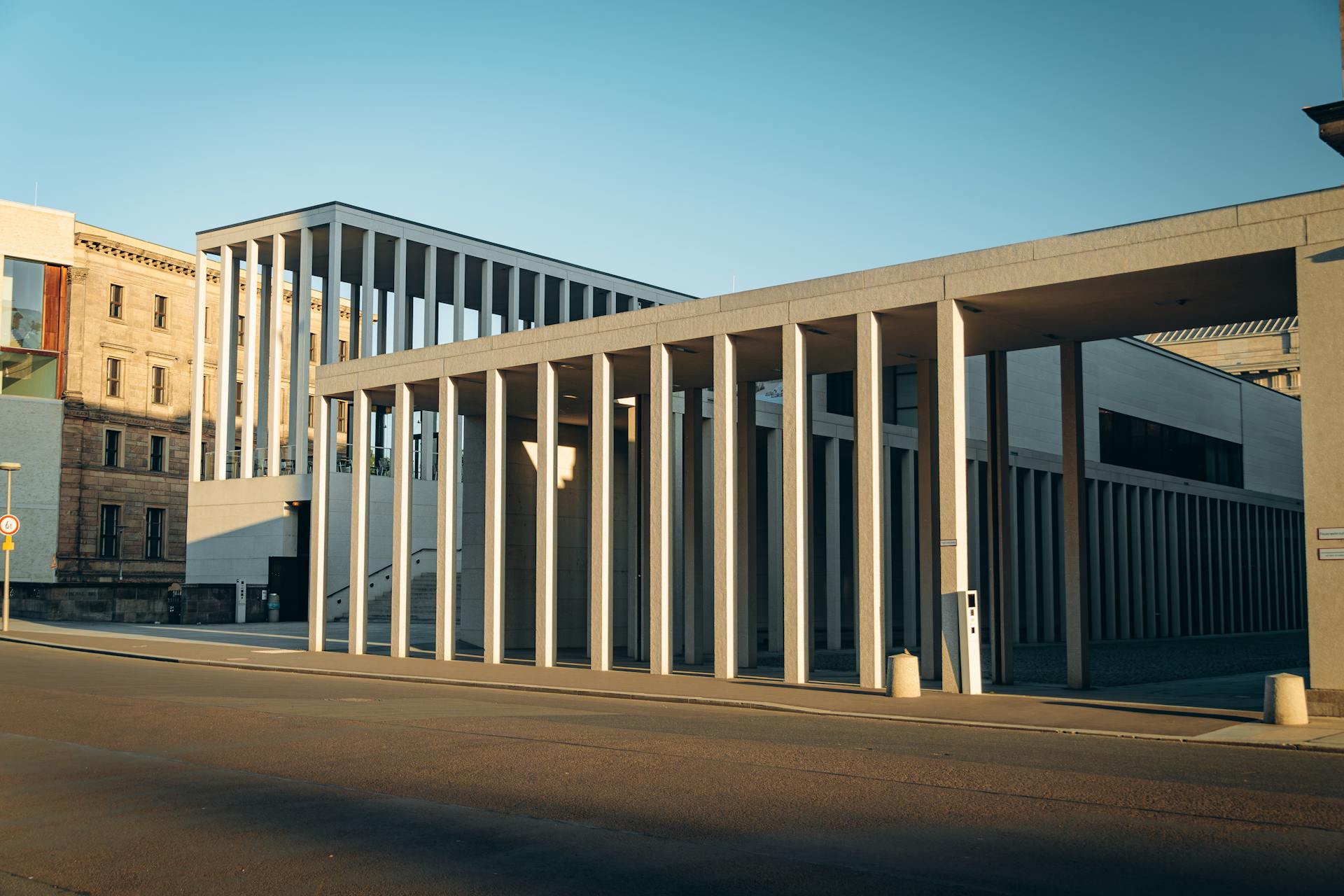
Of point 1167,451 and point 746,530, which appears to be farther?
point 1167,451

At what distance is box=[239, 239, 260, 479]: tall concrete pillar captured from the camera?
48250 mm

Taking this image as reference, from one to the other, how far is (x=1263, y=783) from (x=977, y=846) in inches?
149

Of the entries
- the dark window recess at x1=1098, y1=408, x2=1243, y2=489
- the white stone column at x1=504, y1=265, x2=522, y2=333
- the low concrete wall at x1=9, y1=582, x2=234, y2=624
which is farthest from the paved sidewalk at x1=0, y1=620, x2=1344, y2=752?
the dark window recess at x1=1098, y1=408, x2=1243, y2=489

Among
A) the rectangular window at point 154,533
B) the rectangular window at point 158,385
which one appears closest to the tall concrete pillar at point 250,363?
the rectangular window at point 158,385

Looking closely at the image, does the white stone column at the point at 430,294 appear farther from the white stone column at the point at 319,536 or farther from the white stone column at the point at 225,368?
the white stone column at the point at 319,536

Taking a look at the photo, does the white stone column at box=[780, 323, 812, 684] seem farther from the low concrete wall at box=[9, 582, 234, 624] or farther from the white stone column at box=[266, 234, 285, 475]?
the low concrete wall at box=[9, 582, 234, 624]

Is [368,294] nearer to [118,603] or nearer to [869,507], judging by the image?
[118,603]

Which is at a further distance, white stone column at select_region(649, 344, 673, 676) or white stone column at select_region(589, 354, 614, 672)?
white stone column at select_region(589, 354, 614, 672)

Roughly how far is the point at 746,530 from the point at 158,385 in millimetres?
49464

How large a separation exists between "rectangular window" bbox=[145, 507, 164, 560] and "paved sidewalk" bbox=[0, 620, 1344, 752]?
105 feet

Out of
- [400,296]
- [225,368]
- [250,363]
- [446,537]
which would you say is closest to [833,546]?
[446,537]

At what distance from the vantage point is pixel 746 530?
25.2 meters

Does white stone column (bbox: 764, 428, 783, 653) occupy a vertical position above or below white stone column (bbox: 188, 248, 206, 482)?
below

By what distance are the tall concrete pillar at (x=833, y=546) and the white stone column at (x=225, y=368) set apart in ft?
85.8
